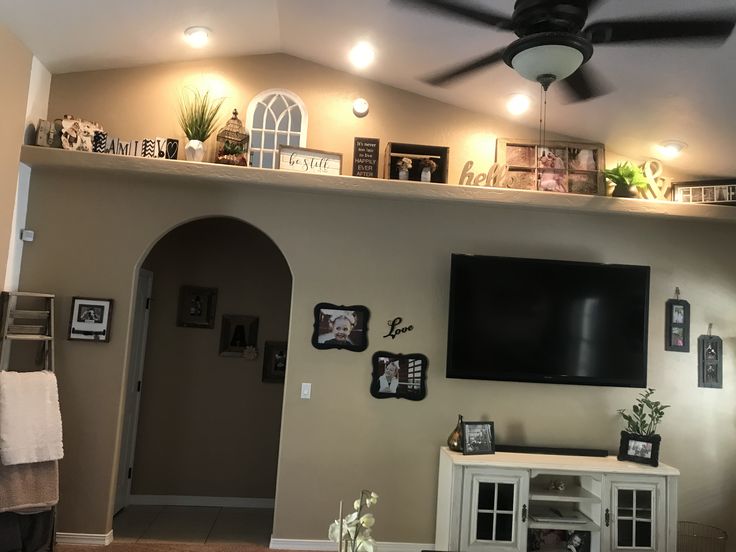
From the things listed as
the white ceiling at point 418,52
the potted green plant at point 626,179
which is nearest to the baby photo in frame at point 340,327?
the white ceiling at point 418,52

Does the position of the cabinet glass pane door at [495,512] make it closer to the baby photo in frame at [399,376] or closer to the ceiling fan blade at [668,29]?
the baby photo in frame at [399,376]

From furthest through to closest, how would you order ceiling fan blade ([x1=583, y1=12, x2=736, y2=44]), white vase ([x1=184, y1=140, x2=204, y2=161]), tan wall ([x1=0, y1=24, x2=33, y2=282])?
white vase ([x1=184, y1=140, x2=204, y2=161]), tan wall ([x1=0, y1=24, x2=33, y2=282]), ceiling fan blade ([x1=583, y1=12, x2=736, y2=44])

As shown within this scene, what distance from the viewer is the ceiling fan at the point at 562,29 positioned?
2.32 metres

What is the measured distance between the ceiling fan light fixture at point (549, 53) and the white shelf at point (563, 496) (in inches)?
100

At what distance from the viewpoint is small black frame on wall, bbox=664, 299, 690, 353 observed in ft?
13.8

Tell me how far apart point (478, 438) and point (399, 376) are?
67 centimetres

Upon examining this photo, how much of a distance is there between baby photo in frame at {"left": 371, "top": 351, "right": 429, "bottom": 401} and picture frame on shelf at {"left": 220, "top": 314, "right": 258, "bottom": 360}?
1.50m

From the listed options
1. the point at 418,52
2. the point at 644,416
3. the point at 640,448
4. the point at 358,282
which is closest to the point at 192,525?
the point at 358,282

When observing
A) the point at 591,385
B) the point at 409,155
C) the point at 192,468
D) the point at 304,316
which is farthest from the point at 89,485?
the point at 591,385

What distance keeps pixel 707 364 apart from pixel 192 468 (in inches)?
163

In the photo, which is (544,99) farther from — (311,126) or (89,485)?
(89,485)

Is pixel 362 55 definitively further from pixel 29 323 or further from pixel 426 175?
pixel 29 323

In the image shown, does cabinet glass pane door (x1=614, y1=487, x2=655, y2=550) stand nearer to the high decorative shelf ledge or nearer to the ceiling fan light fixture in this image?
the high decorative shelf ledge

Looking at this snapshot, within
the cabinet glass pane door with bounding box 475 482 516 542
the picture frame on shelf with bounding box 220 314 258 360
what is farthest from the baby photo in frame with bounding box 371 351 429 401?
the picture frame on shelf with bounding box 220 314 258 360
